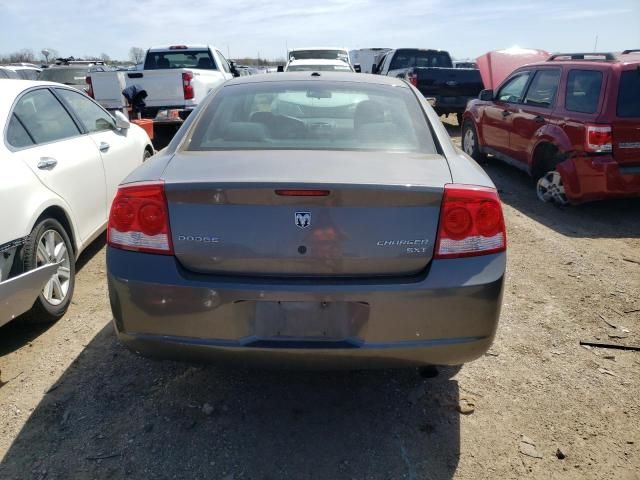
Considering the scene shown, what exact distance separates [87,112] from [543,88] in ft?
18.2

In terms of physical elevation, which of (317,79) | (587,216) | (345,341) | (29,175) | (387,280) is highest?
(317,79)

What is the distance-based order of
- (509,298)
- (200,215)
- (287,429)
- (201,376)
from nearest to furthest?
(200,215) < (287,429) < (201,376) < (509,298)

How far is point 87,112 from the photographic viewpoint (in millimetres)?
4852

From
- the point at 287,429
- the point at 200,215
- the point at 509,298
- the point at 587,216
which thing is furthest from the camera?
the point at 587,216

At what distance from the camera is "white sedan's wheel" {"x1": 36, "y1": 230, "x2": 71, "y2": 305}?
11.3 ft

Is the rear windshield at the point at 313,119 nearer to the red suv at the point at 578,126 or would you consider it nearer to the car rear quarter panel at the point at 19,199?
the car rear quarter panel at the point at 19,199

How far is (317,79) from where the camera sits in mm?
3521

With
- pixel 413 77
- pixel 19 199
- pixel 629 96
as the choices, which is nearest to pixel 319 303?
pixel 19 199

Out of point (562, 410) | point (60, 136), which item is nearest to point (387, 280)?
point (562, 410)

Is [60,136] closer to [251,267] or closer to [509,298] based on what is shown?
[251,267]

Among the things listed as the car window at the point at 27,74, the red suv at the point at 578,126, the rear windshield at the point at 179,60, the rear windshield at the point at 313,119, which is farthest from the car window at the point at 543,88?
the car window at the point at 27,74

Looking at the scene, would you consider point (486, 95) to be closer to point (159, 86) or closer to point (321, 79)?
point (321, 79)

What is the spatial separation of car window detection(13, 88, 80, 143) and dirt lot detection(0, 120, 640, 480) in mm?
1384

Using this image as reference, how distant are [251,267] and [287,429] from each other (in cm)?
94
